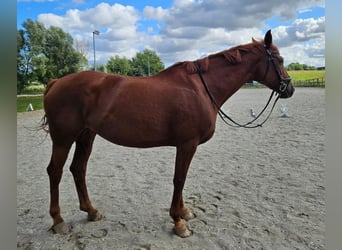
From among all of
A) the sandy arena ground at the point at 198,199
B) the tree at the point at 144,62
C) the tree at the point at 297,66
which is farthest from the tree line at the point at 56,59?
the tree at the point at 297,66

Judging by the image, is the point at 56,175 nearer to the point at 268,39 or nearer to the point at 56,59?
the point at 268,39

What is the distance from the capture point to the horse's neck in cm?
239

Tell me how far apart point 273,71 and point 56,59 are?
9498mm

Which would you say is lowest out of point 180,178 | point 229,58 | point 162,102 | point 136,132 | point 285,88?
point 180,178

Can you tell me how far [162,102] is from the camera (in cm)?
222

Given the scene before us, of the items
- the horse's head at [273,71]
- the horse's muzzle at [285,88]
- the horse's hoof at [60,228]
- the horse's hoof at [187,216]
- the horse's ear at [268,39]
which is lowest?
the horse's hoof at [60,228]

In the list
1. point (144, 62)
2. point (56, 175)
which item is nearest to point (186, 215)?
point (56, 175)

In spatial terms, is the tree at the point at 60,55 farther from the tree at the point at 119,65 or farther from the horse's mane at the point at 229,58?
the horse's mane at the point at 229,58

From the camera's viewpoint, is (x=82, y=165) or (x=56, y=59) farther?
(x=56, y=59)

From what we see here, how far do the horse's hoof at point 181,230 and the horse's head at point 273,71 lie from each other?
65.3 inches

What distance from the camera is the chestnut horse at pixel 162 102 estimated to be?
2225mm

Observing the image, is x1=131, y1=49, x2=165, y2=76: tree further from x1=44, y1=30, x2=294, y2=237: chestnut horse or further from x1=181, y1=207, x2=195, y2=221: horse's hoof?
x1=181, y1=207, x2=195, y2=221: horse's hoof

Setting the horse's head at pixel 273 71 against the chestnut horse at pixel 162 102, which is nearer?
the chestnut horse at pixel 162 102

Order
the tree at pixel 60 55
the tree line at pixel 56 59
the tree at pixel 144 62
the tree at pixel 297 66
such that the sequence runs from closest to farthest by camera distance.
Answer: the tree at pixel 297 66 < the tree line at pixel 56 59 < the tree at pixel 144 62 < the tree at pixel 60 55
